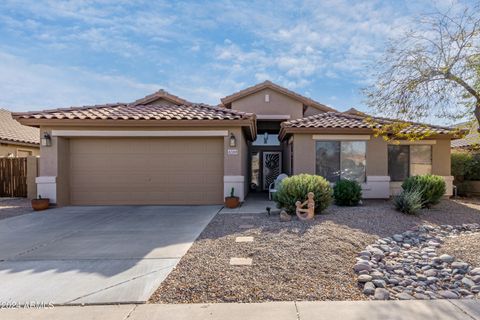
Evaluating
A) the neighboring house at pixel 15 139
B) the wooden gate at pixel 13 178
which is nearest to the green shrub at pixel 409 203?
the wooden gate at pixel 13 178

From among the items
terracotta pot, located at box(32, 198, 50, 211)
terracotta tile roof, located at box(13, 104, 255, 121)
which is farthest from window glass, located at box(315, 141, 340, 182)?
terracotta pot, located at box(32, 198, 50, 211)

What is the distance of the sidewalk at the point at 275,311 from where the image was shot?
10.4ft

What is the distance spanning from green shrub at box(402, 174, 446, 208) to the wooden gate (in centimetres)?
1659

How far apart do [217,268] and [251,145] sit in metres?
12.9

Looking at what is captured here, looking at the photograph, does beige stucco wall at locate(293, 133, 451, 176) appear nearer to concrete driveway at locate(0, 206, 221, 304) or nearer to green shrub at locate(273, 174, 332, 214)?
green shrub at locate(273, 174, 332, 214)

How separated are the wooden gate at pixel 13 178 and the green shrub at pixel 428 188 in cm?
1659

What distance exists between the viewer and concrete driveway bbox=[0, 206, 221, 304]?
3.78 meters

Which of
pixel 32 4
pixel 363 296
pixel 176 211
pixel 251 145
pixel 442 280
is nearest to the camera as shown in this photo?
pixel 363 296

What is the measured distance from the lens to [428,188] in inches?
371

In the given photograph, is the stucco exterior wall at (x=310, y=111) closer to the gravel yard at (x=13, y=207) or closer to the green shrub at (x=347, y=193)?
the green shrub at (x=347, y=193)

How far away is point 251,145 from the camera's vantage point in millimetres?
17031

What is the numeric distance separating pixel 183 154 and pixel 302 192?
5197mm

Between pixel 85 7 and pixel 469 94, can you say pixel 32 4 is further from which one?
pixel 469 94

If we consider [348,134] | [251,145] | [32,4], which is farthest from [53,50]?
[348,134]
